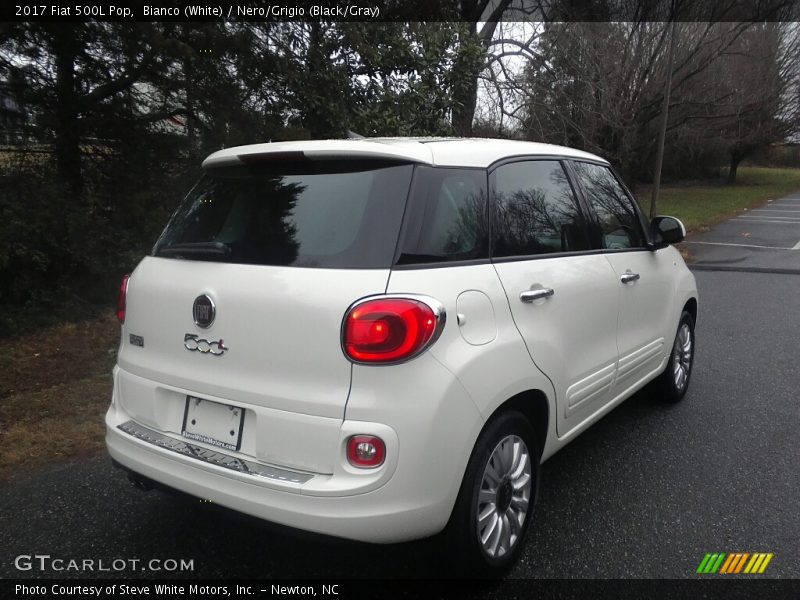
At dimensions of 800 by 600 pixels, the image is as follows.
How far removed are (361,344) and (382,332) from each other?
8cm

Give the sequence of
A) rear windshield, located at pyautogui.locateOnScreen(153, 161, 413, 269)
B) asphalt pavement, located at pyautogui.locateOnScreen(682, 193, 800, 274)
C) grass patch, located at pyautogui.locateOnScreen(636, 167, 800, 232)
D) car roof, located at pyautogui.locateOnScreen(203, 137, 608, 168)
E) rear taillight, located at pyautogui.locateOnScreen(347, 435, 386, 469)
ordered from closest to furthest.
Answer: rear taillight, located at pyautogui.locateOnScreen(347, 435, 386, 469), rear windshield, located at pyautogui.locateOnScreen(153, 161, 413, 269), car roof, located at pyautogui.locateOnScreen(203, 137, 608, 168), asphalt pavement, located at pyautogui.locateOnScreen(682, 193, 800, 274), grass patch, located at pyautogui.locateOnScreen(636, 167, 800, 232)

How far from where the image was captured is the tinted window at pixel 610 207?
3.54 meters

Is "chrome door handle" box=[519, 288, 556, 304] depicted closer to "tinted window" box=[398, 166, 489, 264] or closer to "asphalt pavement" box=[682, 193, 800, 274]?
"tinted window" box=[398, 166, 489, 264]

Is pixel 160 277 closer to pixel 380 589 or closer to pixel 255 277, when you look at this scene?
pixel 255 277

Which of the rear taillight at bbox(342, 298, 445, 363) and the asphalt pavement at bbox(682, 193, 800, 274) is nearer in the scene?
the rear taillight at bbox(342, 298, 445, 363)

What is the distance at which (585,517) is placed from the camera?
3074 millimetres

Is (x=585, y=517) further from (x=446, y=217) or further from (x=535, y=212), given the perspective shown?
(x=446, y=217)

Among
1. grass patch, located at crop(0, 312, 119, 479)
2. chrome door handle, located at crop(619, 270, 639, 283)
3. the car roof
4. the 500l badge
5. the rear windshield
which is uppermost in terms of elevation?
the car roof

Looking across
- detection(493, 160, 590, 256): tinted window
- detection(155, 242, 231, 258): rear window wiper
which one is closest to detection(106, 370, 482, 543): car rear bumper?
detection(155, 242, 231, 258): rear window wiper

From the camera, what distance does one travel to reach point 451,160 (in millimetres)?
2551

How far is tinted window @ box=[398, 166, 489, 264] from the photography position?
231 cm

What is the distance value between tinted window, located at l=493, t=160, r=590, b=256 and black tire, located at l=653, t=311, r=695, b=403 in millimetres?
1625

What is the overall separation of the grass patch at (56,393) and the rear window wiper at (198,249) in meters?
1.79

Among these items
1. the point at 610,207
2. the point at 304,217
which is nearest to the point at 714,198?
the point at 610,207
